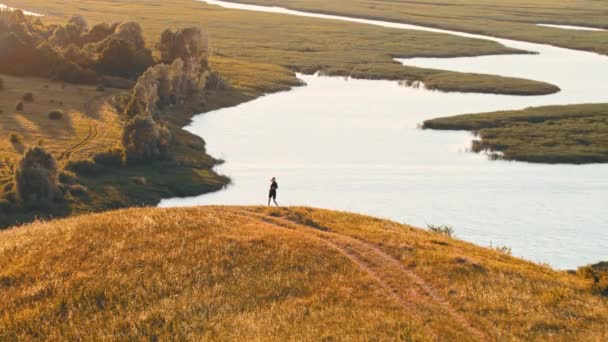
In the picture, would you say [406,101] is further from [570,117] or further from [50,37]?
[50,37]

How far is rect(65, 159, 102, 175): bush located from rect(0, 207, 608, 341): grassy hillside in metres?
39.6

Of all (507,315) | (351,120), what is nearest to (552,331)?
(507,315)

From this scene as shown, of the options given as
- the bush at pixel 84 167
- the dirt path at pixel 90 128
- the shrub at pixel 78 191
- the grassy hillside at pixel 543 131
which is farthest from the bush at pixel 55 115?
the grassy hillside at pixel 543 131

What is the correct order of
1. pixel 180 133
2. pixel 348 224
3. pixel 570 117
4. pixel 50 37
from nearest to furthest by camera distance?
1. pixel 348 224
2. pixel 180 133
3. pixel 570 117
4. pixel 50 37

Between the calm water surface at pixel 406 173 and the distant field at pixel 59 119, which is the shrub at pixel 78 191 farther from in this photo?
the distant field at pixel 59 119

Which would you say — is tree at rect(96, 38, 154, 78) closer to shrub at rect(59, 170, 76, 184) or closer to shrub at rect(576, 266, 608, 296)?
shrub at rect(59, 170, 76, 184)

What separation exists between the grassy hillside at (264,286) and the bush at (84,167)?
39573 millimetres

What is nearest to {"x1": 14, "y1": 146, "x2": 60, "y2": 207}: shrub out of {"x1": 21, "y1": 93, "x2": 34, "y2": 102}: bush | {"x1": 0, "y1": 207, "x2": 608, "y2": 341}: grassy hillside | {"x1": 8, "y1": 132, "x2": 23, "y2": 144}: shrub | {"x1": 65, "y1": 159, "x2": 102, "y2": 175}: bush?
{"x1": 65, "y1": 159, "x2": 102, "y2": 175}: bush

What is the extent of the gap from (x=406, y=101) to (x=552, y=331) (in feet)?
386

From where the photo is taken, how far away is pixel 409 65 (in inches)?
7495

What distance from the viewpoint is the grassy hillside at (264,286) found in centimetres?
2881

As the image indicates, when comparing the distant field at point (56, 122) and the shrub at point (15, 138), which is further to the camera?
the shrub at point (15, 138)

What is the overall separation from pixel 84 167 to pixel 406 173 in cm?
3869

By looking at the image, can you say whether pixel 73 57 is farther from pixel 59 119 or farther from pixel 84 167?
pixel 84 167
